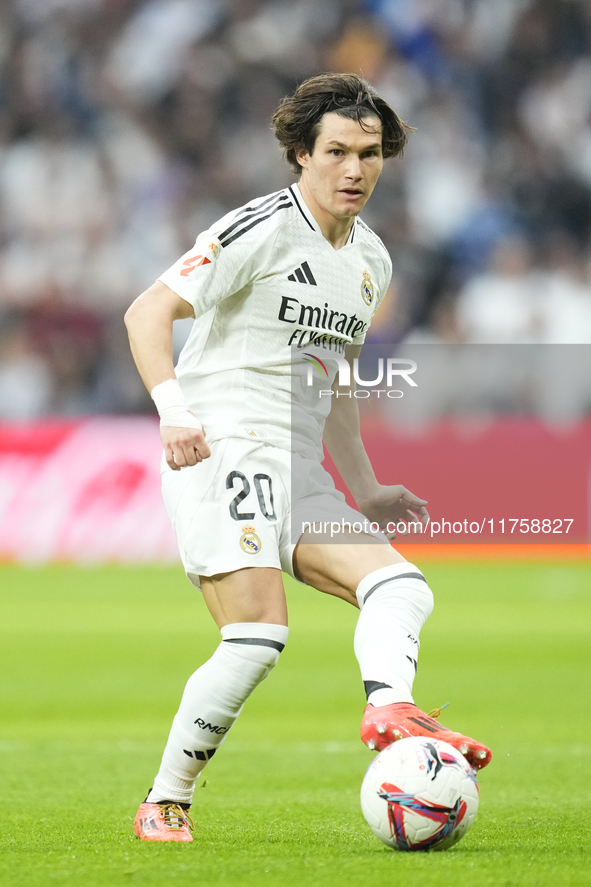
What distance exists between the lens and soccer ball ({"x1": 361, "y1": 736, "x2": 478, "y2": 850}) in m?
3.38

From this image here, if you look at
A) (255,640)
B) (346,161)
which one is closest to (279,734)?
(255,640)

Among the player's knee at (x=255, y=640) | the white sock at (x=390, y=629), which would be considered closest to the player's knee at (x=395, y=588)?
the white sock at (x=390, y=629)

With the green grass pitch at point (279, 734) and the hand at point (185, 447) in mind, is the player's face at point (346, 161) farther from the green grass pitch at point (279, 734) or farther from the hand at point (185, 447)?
the green grass pitch at point (279, 734)

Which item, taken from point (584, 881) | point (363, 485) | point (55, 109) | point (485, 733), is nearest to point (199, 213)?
point (55, 109)

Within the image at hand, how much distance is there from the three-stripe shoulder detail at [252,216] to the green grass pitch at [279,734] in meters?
1.71

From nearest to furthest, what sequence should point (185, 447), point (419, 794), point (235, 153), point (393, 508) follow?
point (419, 794) → point (185, 447) → point (393, 508) → point (235, 153)

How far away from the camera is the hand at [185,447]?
3.48 meters

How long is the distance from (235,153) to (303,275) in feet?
43.8

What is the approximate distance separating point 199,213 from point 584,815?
13.1 metres

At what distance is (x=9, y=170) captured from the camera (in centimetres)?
1684

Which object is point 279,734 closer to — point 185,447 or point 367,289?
point 367,289

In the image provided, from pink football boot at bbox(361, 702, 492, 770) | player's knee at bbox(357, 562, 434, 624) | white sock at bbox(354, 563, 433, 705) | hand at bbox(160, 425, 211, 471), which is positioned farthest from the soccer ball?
hand at bbox(160, 425, 211, 471)

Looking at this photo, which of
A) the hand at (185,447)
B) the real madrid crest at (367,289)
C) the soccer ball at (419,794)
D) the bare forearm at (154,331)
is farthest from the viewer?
the real madrid crest at (367,289)

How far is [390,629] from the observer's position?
362 cm
